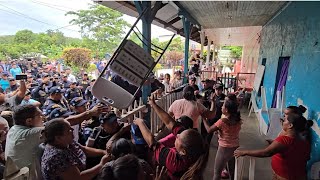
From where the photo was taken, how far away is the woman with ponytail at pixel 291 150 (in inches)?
84.5

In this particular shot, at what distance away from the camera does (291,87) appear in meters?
4.25

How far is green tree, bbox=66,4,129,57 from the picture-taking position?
2373 centimetres

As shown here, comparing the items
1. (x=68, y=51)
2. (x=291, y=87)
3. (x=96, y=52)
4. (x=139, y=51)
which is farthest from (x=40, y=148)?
(x=96, y=52)

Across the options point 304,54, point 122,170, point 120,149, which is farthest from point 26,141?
point 304,54

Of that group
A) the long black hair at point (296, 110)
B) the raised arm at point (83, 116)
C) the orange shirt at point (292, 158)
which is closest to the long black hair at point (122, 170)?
the raised arm at point (83, 116)

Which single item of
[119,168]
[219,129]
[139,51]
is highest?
[139,51]

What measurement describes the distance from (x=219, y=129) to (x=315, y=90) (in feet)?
4.44

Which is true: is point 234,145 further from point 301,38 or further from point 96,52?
point 96,52

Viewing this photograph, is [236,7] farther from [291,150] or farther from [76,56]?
[76,56]

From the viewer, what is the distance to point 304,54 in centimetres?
371

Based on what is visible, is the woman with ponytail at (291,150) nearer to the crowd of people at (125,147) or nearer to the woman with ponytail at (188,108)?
the crowd of people at (125,147)

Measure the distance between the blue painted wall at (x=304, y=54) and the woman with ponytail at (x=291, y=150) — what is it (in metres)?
0.91

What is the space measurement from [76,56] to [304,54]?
1839 cm

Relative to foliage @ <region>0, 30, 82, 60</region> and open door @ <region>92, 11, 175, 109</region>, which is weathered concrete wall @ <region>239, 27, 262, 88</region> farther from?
foliage @ <region>0, 30, 82, 60</region>
